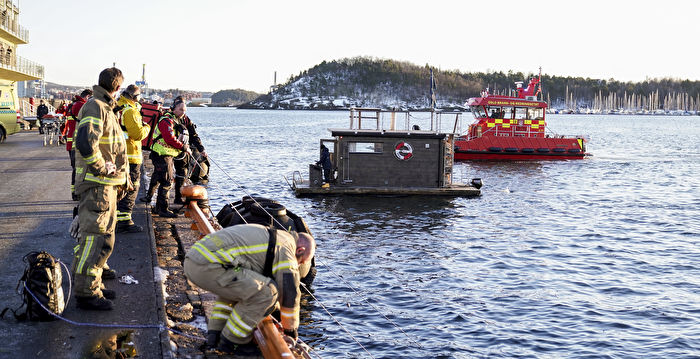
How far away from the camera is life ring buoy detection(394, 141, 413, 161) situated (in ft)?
76.0

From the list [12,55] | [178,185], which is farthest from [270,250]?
[12,55]

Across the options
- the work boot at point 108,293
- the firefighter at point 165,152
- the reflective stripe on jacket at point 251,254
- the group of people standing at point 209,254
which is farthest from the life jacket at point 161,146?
the reflective stripe on jacket at point 251,254

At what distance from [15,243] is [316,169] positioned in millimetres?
14472

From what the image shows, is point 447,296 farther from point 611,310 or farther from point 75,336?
point 75,336

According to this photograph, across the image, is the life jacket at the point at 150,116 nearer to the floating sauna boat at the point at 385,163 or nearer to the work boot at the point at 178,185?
the work boot at the point at 178,185

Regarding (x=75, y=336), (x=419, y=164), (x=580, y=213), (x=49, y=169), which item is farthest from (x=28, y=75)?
(x=75, y=336)

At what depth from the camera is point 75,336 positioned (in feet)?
20.7

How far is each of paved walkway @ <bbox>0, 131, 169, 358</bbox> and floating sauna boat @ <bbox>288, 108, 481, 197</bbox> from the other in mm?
9454

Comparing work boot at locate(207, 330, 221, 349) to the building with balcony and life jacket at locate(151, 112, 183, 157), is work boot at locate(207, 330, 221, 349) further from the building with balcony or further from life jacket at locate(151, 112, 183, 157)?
the building with balcony

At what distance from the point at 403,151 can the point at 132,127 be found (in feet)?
48.0

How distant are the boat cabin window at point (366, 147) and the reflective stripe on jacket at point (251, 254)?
16871 millimetres

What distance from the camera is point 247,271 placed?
6160 mm

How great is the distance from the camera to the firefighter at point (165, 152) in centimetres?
1203

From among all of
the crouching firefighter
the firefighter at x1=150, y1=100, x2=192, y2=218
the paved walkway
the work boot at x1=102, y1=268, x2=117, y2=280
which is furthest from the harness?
the firefighter at x1=150, y1=100, x2=192, y2=218
